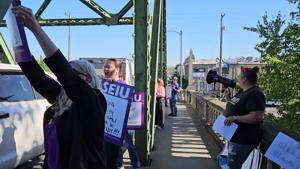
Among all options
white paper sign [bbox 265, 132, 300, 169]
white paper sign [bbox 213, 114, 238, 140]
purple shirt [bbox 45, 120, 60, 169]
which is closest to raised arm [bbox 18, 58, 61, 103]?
purple shirt [bbox 45, 120, 60, 169]

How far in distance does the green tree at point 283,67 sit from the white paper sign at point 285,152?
2.67m

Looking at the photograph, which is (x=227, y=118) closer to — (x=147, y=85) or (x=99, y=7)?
(x=147, y=85)

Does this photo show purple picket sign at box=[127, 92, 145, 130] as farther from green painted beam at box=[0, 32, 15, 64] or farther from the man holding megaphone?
green painted beam at box=[0, 32, 15, 64]

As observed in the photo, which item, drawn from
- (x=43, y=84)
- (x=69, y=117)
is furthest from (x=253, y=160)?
(x=69, y=117)

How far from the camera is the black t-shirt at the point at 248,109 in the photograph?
5.30 m

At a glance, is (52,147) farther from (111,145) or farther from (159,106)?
(159,106)

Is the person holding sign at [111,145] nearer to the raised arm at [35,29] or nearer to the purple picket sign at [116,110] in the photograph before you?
the purple picket sign at [116,110]

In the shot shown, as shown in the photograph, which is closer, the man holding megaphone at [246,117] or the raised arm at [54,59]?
the raised arm at [54,59]

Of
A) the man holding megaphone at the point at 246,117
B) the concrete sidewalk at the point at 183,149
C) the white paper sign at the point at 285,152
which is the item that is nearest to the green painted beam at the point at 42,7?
the concrete sidewalk at the point at 183,149

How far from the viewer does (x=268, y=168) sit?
4.87 meters

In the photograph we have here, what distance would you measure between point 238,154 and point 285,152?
1488mm

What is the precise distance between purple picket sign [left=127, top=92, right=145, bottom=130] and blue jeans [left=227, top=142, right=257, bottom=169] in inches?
91.9

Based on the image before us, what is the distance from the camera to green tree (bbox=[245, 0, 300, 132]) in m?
7.01

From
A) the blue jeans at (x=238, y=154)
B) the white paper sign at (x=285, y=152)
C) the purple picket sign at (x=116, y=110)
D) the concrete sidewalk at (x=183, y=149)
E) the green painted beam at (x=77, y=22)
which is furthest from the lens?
the green painted beam at (x=77, y=22)
